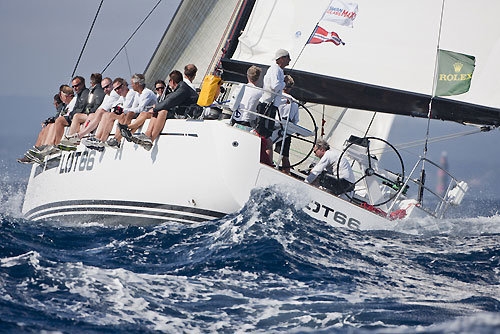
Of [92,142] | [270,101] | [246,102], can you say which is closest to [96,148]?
[92,142]

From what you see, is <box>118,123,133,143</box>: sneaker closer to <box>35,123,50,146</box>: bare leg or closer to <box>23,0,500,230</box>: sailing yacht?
<box>23,0,500,230</box>: sailing yacht

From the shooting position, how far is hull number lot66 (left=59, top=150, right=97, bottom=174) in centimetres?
859

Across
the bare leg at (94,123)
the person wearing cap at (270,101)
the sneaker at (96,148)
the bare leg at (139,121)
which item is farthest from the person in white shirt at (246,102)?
the bare leg at (94,123)

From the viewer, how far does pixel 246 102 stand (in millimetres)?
7598

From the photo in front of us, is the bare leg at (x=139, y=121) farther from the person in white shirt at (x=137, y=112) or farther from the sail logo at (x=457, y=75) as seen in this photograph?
the sail logo at (x=457, y=75)

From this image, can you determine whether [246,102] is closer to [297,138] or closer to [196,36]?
[297,138]

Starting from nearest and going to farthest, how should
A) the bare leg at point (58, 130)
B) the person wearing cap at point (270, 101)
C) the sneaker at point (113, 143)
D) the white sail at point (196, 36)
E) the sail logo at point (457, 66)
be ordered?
the person wearing cap at point (270, 101)
the sneaker at point (113, 143)
the sail logo at point (457, 66)
the bare leg at point (58, 130)
the white sail at point (196, 36)

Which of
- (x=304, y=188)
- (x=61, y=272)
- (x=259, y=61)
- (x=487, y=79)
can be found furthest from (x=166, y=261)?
(x=487, y=79)

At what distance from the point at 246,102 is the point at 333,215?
148 cm

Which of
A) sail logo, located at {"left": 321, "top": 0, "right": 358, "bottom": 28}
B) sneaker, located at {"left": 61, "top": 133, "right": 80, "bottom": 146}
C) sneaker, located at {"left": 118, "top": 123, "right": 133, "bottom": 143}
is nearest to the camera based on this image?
sneaker, located at {"left": 118, "top": 123, "right": 133, "bottom": 143}

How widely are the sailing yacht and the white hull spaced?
1 cm

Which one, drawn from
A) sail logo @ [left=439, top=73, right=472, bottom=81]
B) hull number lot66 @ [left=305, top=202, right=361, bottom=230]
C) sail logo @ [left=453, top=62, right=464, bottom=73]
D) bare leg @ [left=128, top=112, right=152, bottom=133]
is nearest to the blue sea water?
hull number lot66 @ [left=305, top=202, right=361, bottom=230]

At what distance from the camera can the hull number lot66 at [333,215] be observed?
281 inches

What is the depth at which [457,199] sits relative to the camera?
8422mm
